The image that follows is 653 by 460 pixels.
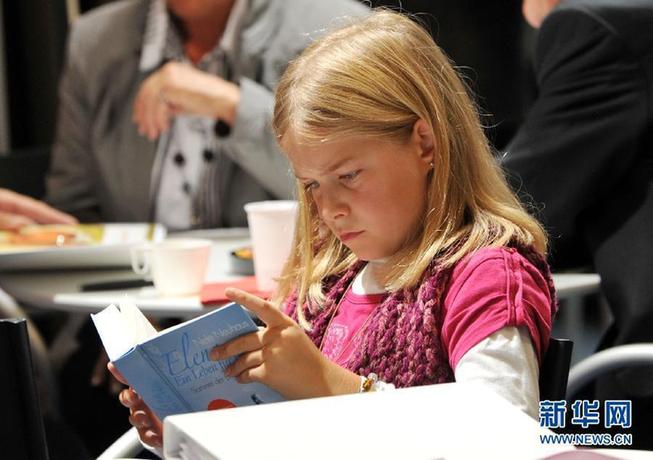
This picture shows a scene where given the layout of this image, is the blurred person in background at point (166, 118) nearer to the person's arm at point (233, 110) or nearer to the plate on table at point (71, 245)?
the person's arm at point (233, 110)

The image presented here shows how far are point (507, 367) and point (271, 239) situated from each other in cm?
93

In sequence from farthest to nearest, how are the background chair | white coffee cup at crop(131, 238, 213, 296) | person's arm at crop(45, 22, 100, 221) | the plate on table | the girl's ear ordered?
person's arm at crop(45, 22, 100, 221) → the plate on table → white coffee cup at crop(131, 238, 213, 296) → the background chair → the girl's ear

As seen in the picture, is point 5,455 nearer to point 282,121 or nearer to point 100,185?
point 282,121

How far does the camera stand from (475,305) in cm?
136

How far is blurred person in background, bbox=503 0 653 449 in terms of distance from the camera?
2.06 metres

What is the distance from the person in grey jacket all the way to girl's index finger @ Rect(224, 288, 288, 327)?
5.62 feet

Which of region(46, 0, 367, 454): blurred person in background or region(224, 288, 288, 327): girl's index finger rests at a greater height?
region(224, 288, 288, 327): girl's index finger

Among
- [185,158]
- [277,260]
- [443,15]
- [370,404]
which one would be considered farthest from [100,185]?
[370,404]

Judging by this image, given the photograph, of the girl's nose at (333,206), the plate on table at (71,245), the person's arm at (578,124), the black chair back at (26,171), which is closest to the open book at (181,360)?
the girl's nose at (333,206)

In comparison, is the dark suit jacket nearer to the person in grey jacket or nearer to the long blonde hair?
the long blonde hair

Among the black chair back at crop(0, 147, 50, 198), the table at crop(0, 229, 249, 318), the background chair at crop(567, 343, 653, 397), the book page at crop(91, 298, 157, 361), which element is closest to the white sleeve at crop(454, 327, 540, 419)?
the book page at crop(91, 298, 157, 361)

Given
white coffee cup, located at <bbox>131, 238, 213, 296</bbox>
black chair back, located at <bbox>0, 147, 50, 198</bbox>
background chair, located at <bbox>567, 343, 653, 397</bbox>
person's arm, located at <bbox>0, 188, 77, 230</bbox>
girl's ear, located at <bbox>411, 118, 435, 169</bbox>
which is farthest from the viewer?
black chair back, located at <bbox>0, 147, 50, 198</bbox>

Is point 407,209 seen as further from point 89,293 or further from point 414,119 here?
point 89,293

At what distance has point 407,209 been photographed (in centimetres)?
149
